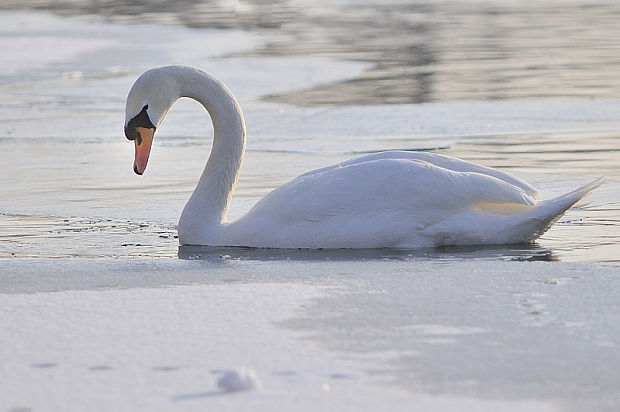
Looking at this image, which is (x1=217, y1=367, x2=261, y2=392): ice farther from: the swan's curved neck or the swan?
the swan's curved neck

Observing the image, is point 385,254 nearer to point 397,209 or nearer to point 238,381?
point 397,209

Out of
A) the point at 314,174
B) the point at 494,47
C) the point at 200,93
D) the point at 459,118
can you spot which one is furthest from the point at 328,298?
the point at 494,47

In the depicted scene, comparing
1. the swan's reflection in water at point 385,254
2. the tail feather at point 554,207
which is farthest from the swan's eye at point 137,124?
the tail feather at point 554,207

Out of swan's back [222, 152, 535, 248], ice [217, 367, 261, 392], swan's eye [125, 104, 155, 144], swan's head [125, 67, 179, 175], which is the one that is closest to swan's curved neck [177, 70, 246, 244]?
swan's head [125, 67, 179, 175]

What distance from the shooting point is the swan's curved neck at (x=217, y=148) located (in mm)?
6758

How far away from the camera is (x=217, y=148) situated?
22.9 feet

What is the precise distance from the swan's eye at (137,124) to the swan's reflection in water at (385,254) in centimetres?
68

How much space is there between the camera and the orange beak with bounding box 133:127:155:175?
6.54 meters

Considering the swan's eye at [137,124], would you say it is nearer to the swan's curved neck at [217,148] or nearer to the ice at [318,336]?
the swan's curved neck at [217,148]

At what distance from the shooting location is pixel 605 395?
11.3 ft

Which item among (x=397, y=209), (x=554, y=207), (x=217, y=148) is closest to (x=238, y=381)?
(x=397, y=209)

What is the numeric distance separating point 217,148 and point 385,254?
1422 millimetres

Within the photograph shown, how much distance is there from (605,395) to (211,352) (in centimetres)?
122

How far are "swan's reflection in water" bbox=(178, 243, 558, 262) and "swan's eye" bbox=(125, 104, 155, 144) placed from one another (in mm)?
678
